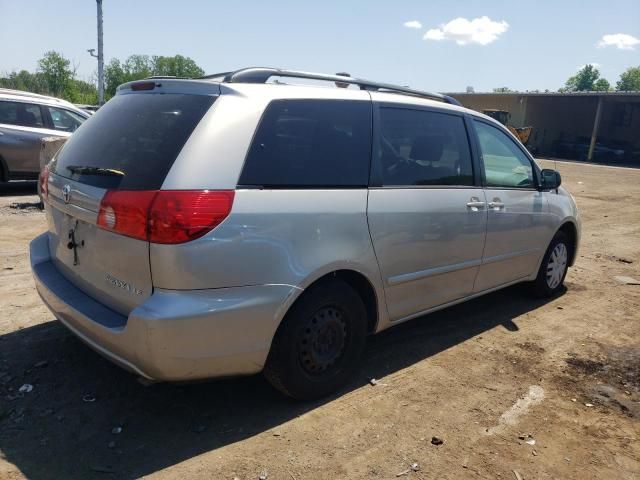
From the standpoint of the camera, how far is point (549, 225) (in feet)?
16.7

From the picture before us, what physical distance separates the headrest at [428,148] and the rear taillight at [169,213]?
1599 millimetres

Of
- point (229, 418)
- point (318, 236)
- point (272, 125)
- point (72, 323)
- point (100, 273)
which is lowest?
point (229, 418)

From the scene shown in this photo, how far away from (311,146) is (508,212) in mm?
2138

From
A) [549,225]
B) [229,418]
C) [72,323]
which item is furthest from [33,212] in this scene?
[549,225]

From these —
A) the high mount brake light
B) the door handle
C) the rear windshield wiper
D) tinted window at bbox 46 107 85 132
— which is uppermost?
the high mount brake light

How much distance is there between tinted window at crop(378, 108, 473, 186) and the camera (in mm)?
3557

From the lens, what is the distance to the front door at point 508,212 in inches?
172

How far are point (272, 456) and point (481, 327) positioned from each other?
2.53m

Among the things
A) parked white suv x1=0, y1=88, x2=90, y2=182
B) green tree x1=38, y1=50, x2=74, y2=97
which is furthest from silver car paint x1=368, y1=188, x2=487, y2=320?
green tree x1=38, y1=50, x2=74, y2=97

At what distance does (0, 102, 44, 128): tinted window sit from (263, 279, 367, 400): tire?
9211 millimetres

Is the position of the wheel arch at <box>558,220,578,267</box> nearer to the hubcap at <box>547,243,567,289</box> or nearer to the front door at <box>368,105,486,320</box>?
the hubcap at <box>547,243,567,289</box>

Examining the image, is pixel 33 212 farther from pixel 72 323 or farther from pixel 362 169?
pixel 362 169

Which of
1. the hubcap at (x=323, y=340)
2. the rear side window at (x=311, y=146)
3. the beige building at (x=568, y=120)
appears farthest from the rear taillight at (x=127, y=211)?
the beige building at (x=568, y=120)

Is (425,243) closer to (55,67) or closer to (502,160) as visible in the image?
(502,160)
